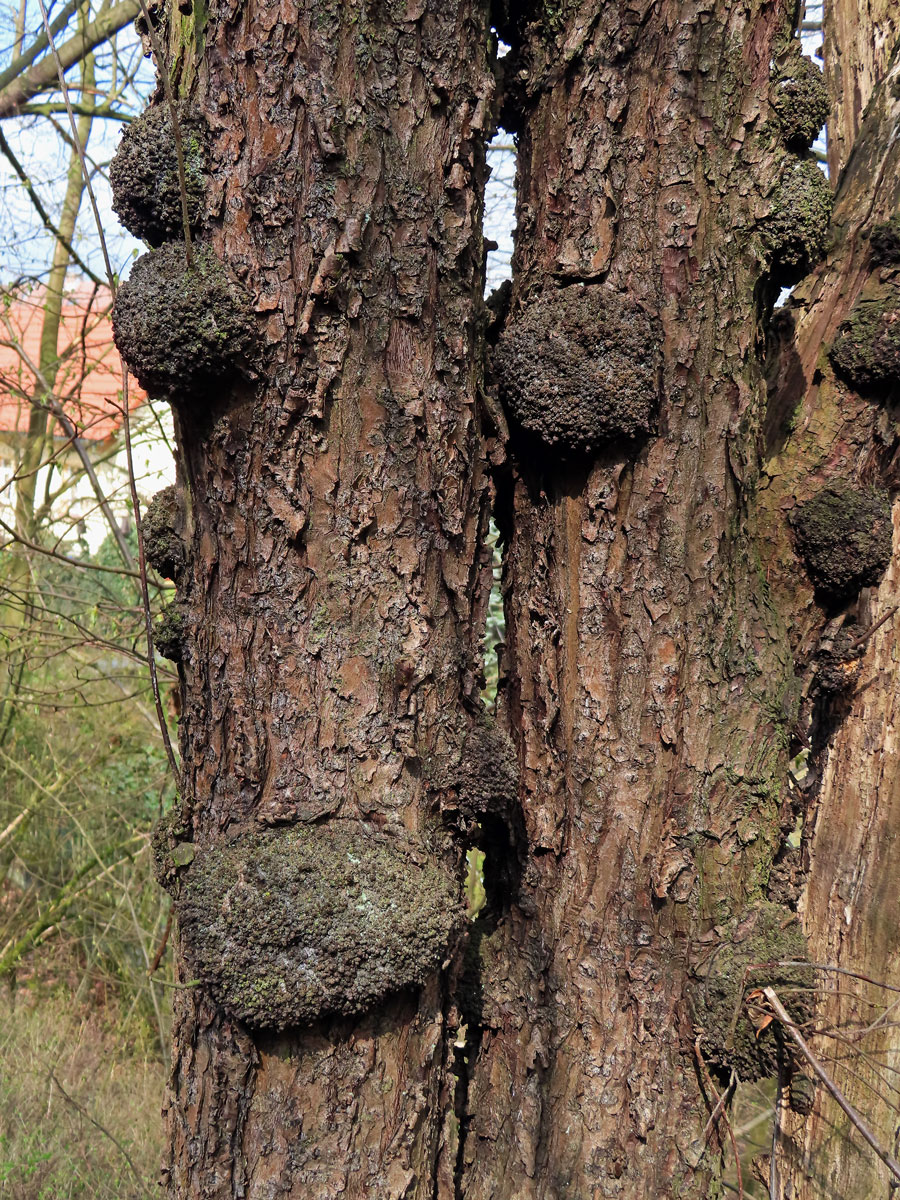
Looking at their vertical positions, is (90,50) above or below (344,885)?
above

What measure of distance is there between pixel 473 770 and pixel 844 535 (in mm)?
875

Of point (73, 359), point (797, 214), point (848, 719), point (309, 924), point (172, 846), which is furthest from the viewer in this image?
point (73, 359)

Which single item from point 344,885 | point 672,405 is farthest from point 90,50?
point 344,885

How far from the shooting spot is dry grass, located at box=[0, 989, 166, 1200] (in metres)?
4.25

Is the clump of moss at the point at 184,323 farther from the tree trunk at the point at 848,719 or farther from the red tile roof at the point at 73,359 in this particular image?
the red tile roof at the point at 73,359

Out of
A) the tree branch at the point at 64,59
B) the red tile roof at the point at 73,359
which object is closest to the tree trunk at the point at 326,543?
the red tile roof at the point at 73,359

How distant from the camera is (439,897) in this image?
1.53 meters

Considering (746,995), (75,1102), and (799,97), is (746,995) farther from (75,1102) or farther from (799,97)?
(75,1102)

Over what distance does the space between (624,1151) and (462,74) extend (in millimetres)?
1987

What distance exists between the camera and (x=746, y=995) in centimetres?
168

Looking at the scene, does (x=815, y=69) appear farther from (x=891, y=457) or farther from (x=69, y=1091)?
(x=69, y=1091)

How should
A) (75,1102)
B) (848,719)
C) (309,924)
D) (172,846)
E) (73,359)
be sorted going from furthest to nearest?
(73,359) < (75,1102) < (848,719) < (172,846) < (309,924)

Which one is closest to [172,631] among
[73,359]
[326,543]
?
[326,543]

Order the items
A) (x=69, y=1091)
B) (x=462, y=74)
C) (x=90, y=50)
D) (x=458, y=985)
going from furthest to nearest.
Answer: (x=90, y=50), (x=69, y=1091), (x=458, y=985), (x=462, y=74)
